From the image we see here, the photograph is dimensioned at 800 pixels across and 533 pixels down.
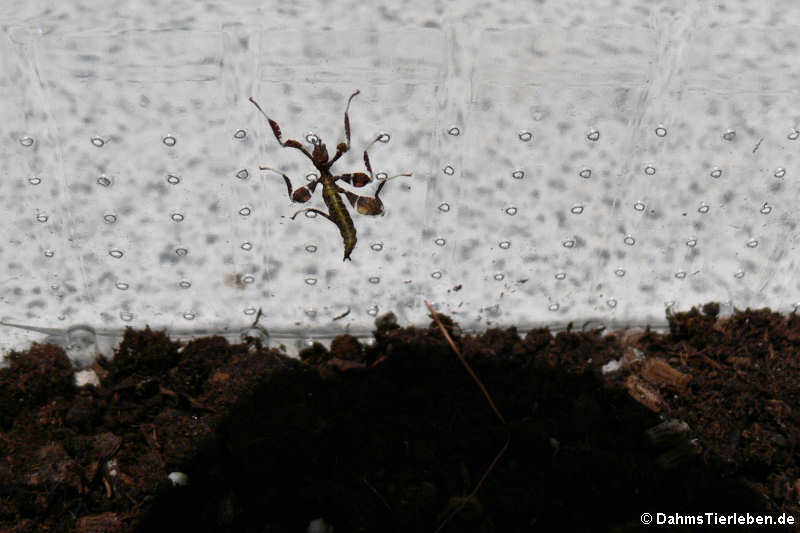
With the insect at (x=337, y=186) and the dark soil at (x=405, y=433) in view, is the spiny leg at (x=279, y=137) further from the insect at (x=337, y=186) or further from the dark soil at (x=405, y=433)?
the dark soil at (x=405, y=433)

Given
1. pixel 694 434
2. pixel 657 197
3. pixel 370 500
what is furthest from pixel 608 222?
pixel 370 500

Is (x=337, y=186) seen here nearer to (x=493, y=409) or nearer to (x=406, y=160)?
(x=406, y=160)

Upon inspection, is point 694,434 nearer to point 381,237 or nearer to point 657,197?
point 657,197

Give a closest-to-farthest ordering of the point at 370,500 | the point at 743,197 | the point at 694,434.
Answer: the point at 370,500 → the point at 694,434 → the point at 743,197

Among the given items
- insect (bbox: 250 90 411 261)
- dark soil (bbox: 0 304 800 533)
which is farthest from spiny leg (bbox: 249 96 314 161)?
dark soil (bbox: 0 304 800 533)

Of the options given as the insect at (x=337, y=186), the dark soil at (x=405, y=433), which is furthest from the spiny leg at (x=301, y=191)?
the dark soil at (x=405, y=433)

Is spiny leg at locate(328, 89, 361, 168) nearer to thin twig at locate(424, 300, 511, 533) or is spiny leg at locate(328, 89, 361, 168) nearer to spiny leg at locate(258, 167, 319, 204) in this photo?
spiny leg at locate(258, 167, 319, 204)
